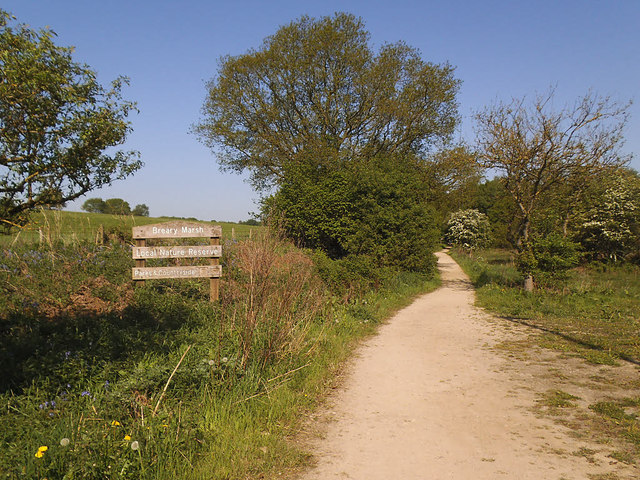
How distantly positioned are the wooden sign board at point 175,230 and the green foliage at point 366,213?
6054 millimetres

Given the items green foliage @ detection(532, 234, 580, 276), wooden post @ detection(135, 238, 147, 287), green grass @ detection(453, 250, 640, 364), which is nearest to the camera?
green grass @ detection(453, 250, 640, 364)

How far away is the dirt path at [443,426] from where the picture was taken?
345 centimetres

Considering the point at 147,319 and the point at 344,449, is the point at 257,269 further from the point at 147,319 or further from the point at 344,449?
the point at 147,319

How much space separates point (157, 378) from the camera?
4441mm

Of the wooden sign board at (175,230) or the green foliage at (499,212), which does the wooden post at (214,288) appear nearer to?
the wooden sign board at (175,230)

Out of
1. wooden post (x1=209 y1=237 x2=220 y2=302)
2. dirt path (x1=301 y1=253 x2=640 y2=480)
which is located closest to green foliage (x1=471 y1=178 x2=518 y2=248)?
dirt path (x1=301 y1=253 x2=640 y2=480)

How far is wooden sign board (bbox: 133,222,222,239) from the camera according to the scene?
→ 354 inches

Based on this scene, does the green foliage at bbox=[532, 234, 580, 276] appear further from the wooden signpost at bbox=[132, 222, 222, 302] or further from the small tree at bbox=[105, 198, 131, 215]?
the small tree at bbox=[105, 198, 131, 215]

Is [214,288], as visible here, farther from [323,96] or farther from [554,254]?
[323,96]

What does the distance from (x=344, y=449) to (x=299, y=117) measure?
2322 cm

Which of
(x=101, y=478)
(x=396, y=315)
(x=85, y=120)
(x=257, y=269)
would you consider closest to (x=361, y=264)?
(x=396, y=315)

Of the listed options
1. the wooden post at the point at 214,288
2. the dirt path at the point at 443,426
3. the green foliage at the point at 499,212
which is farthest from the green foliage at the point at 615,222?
the wooden post at the point at 214,288

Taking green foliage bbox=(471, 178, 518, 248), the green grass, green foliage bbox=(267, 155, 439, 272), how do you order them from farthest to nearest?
green foliage bbox=(267, 155, 439, 272) < green foliage bbox=(471, 178, 518, 248) < the green grass

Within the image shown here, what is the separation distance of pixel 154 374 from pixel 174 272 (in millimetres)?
4719
